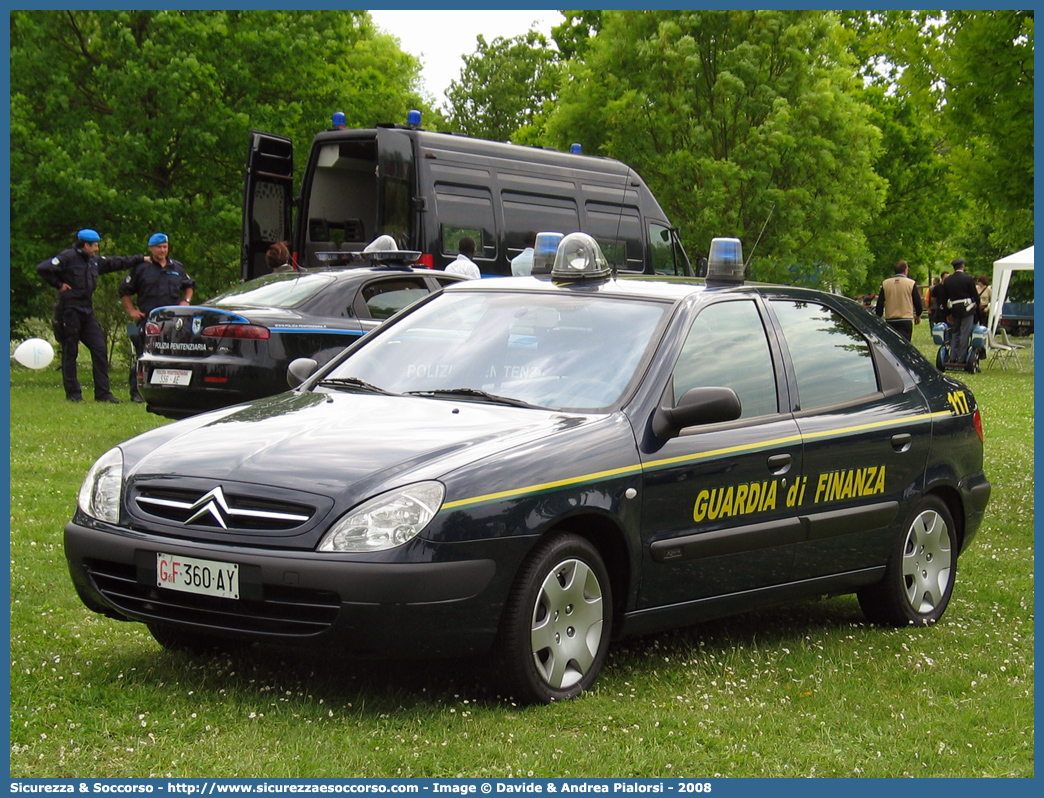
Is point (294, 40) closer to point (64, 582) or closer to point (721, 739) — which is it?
point (64, 582)

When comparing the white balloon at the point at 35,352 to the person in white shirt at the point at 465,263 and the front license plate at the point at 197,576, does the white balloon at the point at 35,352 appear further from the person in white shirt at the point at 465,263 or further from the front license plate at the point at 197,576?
the front license plate at the point at 197,576

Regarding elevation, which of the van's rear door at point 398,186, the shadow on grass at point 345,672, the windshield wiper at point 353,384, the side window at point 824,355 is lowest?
the shadow on grass at point 345,672

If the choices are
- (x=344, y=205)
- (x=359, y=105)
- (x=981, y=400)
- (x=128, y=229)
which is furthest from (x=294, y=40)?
(x=981, y=400)

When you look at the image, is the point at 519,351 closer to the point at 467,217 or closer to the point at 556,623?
the point at 556,623

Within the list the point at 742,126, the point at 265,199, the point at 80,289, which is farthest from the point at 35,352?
the point at 742,126

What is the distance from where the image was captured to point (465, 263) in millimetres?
14242

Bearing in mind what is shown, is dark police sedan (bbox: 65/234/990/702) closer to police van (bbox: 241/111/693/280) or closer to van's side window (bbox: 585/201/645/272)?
police van (bbox: 241/111/693/280)

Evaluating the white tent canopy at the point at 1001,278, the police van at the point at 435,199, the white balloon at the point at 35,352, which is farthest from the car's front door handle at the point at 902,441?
the white tent canopy at the point at 1001,278

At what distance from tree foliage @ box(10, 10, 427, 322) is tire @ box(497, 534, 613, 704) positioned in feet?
63.0

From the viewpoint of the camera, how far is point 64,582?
6953mm

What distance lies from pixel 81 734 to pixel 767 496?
282cm

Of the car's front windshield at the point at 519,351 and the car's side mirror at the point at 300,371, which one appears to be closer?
the car's front windshield at the point at 519,351

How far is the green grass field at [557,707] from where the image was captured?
4426 mm

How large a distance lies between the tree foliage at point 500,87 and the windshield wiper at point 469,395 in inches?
2463
